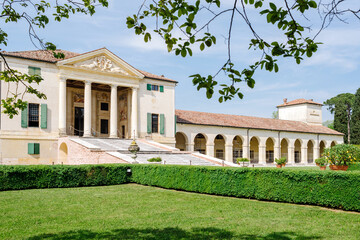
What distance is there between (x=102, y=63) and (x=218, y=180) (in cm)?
2152

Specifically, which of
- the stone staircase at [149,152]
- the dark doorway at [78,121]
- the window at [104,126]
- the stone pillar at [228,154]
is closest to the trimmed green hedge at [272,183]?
the stone staircase at [149,152]

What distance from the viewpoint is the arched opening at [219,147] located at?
42969 millimetres

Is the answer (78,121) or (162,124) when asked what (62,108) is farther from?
(162,124)

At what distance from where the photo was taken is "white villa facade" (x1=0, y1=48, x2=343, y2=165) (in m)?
27.0

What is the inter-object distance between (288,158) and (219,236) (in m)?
41.8

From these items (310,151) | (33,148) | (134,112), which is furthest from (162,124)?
(310,151)

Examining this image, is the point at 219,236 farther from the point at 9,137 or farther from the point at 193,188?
the point at 9,137

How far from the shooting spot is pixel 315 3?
3.72 m

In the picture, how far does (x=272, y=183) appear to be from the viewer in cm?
1087

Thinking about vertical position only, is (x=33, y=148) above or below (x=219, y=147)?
above

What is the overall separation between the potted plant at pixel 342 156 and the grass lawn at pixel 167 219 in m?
11.0

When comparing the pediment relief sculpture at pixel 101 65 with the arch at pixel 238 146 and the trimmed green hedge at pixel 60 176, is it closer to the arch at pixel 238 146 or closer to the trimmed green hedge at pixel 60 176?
the trimmed green hedge at pixel 60 176

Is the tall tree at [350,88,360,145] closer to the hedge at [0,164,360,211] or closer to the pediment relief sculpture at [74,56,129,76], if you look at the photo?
the pediment relief sculpture at [74,56,129,76]

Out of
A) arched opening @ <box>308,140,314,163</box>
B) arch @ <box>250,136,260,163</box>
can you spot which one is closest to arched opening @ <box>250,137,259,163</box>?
arch @ <box>250,136,260,163</box>
